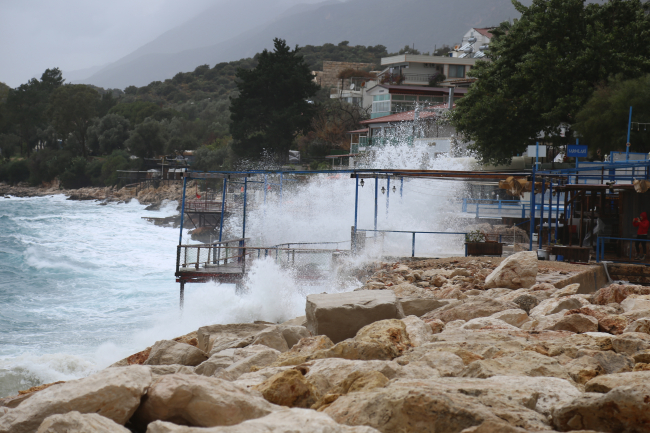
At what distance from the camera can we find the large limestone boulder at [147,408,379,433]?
314 cm

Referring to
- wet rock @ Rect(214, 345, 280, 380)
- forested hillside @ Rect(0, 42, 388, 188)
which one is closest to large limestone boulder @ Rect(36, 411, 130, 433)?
wet rock @ Rect(214, 345, 280, 380)

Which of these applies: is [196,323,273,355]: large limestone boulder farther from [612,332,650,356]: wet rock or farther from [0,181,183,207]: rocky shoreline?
[0,181,183,207]: rocky shoreline

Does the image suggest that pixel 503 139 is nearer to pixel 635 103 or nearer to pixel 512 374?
pixel 635 103

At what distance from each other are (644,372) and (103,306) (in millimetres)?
20774

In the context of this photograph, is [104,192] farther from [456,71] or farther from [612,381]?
[612,381]

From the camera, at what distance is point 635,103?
2220 centimetres

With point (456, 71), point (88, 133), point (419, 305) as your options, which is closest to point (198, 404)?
point (419, 305)

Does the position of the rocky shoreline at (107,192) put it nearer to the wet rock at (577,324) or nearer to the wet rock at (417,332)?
the wet rock at (417,332)

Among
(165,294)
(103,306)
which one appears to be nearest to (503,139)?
(165,294)

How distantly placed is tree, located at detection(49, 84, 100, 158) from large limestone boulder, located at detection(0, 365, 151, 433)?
93.3m

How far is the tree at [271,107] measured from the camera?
57.5 m

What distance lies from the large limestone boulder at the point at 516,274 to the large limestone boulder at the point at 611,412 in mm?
7715

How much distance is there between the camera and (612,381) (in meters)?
4.04

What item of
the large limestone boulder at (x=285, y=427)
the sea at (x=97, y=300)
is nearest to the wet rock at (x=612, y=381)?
the large limestone boulder at (x=285, y=427)
